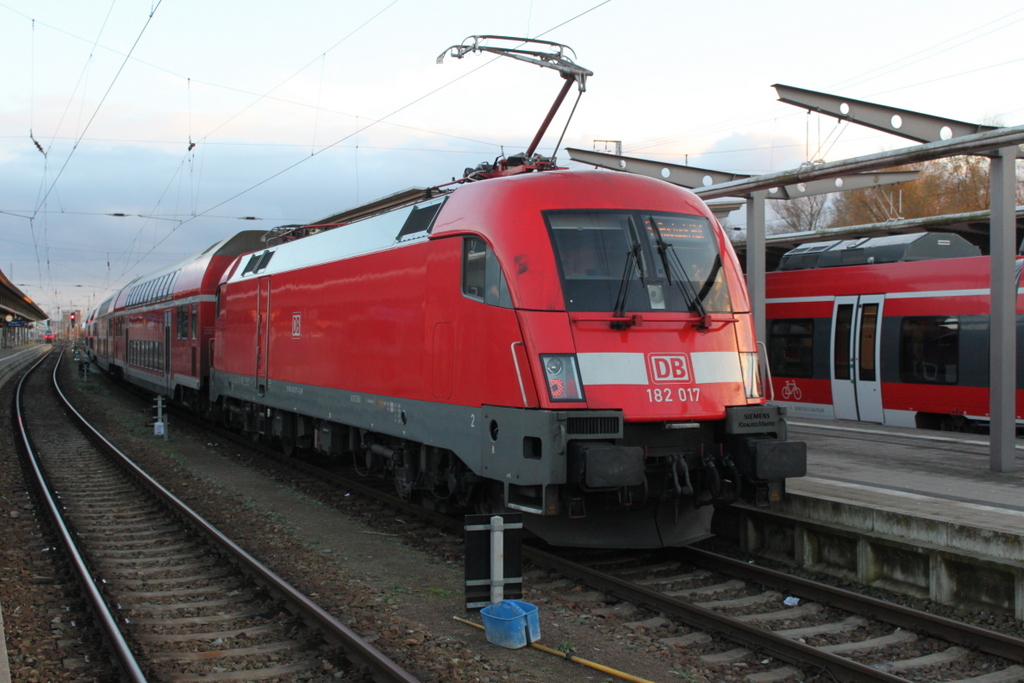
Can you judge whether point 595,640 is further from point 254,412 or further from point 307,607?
point 254,412

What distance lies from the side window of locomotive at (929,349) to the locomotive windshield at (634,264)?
23.3ft

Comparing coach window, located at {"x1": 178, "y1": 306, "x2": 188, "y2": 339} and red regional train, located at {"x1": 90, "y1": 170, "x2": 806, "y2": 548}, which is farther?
coach window, located at {"x1": 178, "y1": 306, "x2": 188, "y2": 339}

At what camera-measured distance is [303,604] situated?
642 centimetres

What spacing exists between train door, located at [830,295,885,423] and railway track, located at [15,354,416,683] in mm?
10678

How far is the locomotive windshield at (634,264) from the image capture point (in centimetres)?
721

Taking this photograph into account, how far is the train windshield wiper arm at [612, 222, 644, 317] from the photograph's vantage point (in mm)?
7152

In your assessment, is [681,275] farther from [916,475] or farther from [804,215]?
[804,215]

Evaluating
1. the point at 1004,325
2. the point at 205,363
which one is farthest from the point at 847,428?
the point at 205,363

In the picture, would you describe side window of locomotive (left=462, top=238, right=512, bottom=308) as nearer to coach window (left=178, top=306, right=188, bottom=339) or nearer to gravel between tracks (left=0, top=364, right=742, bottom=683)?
gravel between tracks (left=0, top=364, right=742, bottom=683)

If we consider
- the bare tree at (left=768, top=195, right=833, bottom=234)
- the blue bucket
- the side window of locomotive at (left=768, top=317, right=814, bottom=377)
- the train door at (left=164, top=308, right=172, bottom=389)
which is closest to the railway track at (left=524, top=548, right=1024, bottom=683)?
the blue bucket

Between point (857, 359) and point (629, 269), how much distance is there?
861 cm

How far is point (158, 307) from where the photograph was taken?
23.2 m

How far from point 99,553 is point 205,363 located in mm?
10530

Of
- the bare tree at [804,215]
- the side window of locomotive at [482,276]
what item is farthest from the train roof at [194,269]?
the bare tree at [804,215]
